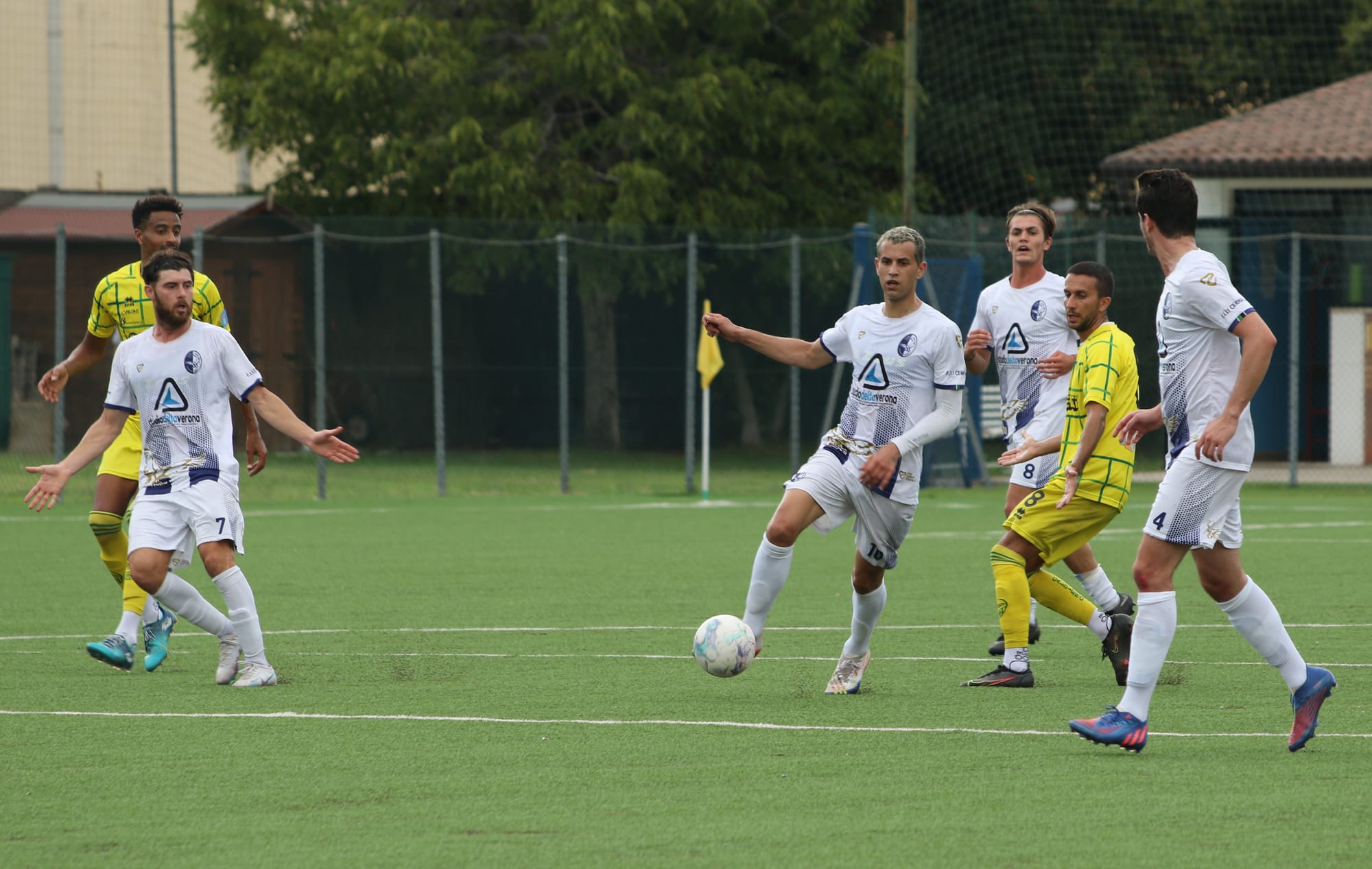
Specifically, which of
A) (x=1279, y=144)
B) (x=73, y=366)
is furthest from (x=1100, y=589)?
(x=1279, y=144)

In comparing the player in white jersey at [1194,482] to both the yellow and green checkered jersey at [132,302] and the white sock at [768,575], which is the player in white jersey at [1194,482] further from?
the yellow and green checkered jersey at [132,302]

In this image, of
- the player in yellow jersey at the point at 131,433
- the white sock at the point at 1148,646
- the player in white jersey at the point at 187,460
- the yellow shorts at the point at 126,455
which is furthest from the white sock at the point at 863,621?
the yellow shorts at the point at 126,455

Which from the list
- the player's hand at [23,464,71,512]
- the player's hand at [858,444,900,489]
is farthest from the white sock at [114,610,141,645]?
the player's hand at [858,444,900,489]

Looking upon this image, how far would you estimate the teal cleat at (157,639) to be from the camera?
843cm

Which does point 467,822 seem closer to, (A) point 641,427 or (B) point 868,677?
(B) point 868,677

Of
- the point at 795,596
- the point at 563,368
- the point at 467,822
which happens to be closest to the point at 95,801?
the point at 467,822

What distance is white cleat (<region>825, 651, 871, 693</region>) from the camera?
7.58 meters

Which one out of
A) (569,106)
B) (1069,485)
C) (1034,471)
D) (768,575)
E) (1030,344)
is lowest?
(768,575)

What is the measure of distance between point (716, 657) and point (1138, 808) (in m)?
2.42

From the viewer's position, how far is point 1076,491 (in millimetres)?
7906

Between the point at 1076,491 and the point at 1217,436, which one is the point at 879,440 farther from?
the point at 1217,436

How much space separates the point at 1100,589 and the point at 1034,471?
704 millimetres

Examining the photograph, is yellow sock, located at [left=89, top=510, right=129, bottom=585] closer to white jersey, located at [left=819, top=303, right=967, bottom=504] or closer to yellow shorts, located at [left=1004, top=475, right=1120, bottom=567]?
white jersey, located at [left=819, top=303, right=967, bottom=504]

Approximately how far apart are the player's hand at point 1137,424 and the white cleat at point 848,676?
5.32ft
